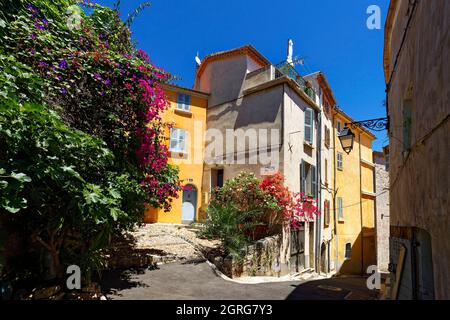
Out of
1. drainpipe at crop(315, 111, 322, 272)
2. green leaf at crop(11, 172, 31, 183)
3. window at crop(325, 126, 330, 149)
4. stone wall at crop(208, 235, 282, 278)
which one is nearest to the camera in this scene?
green leaf at crop(11, 172, 31, 183)

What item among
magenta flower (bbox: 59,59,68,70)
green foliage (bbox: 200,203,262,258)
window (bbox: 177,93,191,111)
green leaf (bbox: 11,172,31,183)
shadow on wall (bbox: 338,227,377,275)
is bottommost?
shadow on wall (bbox: 338,227,377,275)

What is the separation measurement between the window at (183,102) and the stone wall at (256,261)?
904 cm

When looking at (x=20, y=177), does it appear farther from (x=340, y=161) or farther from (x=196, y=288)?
(x=340, y=161)

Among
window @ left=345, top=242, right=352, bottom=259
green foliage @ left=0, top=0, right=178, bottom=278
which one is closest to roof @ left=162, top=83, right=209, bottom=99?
green foliage @ left=0, top=0, right=178, bottom=278

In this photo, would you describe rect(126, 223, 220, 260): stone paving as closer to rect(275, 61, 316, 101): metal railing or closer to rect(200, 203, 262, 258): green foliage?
rect(200, 203, 262, 258): green foliage

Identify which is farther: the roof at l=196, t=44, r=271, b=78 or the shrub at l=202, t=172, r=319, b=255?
the roof at l=196, t=44, r=271, b=78

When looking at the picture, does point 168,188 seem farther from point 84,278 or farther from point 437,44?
point 437,44

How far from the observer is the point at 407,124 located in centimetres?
551

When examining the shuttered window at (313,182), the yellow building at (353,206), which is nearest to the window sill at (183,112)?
the shuttered window at (313,182)

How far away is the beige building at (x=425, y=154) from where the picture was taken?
3.13 metres

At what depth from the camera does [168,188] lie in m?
7.60

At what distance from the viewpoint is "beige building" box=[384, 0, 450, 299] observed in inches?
123

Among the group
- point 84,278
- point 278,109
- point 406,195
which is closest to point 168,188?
point 84,278
